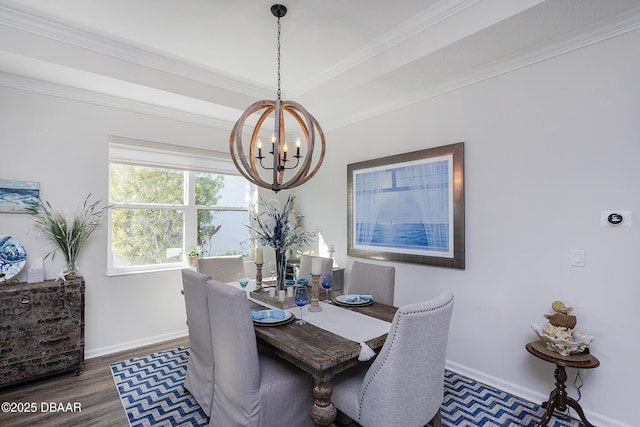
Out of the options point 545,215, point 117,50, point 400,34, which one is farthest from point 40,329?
point 545,215

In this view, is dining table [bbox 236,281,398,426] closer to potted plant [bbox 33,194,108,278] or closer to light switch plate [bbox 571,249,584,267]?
light switch plate [bbox 571,249,584,267]

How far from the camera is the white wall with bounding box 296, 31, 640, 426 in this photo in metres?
2.07

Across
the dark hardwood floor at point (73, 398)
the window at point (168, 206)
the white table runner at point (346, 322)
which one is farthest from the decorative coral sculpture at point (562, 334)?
the dark hardwood floor at point (73, 398)

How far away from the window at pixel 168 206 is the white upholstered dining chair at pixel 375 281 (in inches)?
44.1

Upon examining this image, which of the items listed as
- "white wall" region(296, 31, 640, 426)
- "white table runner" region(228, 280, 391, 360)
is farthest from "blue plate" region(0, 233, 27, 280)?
"white wall" region(296, 31, 640, 426)

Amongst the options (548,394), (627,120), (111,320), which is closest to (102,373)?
(111,320)

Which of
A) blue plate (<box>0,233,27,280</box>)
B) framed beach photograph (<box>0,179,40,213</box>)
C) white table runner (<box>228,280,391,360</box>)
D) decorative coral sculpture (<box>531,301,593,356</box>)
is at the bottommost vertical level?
decorative coral sculpture (<box>531,301,593,356</box>)

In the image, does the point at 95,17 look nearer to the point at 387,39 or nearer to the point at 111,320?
the point at 387,39

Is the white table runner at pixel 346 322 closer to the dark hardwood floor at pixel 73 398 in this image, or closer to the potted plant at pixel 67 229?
the dark hardwood floor at pixel 73 398

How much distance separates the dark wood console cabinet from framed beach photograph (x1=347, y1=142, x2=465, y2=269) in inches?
106

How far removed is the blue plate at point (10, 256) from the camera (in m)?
2.74

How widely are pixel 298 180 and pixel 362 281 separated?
107cm

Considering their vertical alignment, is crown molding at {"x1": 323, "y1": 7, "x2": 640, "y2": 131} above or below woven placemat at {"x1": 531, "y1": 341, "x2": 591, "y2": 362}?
above

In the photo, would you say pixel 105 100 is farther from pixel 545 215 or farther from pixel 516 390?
pixel 516 390
